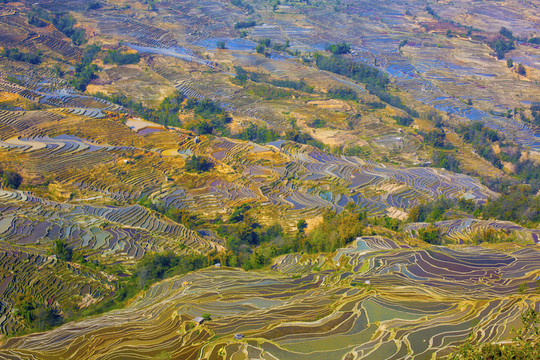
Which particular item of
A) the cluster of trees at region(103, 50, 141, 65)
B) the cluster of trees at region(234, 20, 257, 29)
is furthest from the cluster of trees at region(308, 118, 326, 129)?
the cluster of trees at region(234, 20, 257, 29)

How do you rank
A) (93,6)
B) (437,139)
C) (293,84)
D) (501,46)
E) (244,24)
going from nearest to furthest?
(437,139), (293,84), (501,46), (93,6), (244,24)

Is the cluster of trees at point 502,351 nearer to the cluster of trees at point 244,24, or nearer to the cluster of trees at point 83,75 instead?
the cluster of trees at point 83,75

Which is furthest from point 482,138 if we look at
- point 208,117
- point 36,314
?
point 36,314

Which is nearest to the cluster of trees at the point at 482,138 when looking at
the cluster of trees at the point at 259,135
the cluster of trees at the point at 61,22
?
the cluster of trees at the point at 259,135

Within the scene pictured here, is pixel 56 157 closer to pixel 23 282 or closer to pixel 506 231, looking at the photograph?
pixel 23 282

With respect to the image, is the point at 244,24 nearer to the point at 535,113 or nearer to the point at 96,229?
the point at 535,113
